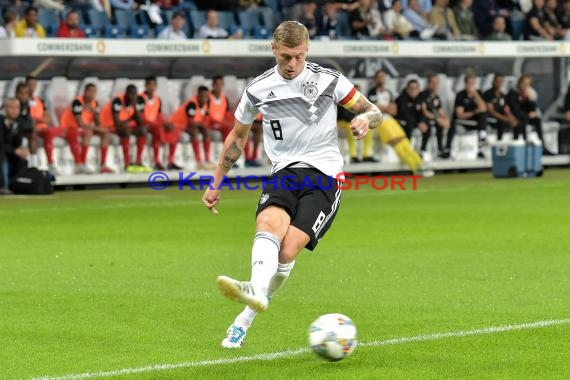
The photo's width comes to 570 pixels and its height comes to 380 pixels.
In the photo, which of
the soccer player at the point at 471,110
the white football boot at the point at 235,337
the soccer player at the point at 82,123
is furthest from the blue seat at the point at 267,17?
the white football boot at the point at 235,337

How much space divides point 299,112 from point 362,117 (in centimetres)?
45

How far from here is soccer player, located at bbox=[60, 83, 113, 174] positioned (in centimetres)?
2439

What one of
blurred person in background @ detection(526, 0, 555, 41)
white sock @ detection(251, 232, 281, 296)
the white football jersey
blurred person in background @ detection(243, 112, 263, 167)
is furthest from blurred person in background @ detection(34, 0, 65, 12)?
white sock @ detection(251, 232, 281, 296)

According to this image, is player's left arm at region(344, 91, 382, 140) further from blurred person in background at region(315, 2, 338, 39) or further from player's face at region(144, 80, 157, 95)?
blurred person in background at region(315, 2, 338, 39)

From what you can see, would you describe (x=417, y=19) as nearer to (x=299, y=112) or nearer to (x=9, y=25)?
(x=9, y=25)

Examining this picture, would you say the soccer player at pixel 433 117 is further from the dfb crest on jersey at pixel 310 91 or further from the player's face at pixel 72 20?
the dfb crest on jersey at pixel 310 91

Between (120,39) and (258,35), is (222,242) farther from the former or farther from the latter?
(258,35)

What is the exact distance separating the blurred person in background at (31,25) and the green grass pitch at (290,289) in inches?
168

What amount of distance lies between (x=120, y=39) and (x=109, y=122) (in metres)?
1.70

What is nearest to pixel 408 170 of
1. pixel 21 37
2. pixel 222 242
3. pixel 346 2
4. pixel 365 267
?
pixel 346 2

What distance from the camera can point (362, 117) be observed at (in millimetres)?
8242

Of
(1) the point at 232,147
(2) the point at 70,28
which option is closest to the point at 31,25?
(2) the point at 70,28

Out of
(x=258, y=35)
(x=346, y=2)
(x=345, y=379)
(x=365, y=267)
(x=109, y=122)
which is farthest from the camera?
(x=346, y=2)

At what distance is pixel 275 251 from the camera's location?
26.2 feet
